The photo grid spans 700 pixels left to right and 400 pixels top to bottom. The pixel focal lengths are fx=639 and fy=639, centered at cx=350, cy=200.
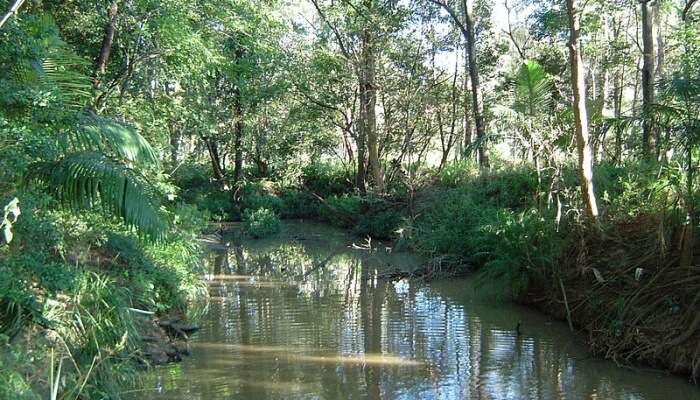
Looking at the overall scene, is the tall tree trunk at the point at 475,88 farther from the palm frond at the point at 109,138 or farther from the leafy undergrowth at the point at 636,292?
the palm frond at the point at 109,138

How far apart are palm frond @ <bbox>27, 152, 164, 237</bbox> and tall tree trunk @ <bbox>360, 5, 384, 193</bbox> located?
17.2 m

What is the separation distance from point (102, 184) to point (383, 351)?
4.91m

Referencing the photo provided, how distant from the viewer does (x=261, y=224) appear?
25578 millimetres

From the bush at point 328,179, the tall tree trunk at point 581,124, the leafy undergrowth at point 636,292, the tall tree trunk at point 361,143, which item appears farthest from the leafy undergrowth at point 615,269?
the bush at point 328,179

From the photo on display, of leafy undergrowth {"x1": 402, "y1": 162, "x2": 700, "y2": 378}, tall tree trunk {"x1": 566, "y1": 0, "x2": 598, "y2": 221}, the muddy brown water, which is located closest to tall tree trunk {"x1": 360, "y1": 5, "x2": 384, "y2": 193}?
the muddy brown water

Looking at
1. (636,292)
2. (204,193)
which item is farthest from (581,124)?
(204,193)

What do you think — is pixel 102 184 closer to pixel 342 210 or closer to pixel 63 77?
pixel 63 77

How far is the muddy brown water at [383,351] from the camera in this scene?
789 cm

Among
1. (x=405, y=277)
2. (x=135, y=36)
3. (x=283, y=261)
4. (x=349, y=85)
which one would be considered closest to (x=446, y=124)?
(x=349, y=85)

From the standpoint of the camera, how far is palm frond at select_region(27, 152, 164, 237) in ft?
22.2

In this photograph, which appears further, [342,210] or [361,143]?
[342,210]

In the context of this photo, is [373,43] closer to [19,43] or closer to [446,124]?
[446,124]

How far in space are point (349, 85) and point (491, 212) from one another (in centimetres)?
971

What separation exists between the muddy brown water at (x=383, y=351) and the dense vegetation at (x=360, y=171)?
22.4 inches
